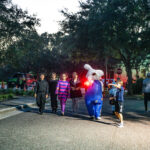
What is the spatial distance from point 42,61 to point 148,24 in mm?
29351

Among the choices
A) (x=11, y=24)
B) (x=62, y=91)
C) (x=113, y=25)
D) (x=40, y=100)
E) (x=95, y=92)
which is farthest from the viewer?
(x=113, y=25)

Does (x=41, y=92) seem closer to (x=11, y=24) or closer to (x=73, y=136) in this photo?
(x=73, y=136)

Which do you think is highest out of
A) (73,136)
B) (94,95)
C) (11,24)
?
(11,24)

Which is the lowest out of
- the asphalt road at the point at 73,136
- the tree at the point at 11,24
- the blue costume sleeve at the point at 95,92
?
the asphalt road at the point at 73,136

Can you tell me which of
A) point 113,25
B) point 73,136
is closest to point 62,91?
point 73,136

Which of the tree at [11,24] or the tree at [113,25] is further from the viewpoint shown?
the tree at [113,25]

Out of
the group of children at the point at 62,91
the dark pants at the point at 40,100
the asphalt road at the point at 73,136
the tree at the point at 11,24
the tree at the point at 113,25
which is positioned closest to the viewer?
the asphalt road at the point at 73,136

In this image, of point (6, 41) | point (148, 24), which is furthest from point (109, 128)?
point (148, 24)

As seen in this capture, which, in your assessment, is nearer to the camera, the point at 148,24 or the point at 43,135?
the point at 43,135

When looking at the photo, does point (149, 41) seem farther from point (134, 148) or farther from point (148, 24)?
point (134, 148)

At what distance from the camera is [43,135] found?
6.42 meters

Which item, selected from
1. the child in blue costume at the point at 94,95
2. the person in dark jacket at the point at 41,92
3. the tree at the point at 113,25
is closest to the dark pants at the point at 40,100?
the person in dark jacket at the point at 41,92

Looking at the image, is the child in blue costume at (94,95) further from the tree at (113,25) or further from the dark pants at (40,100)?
the tree at (113,25)

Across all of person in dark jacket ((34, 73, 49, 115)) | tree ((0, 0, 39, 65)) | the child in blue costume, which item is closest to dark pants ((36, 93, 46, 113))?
person in dark jacket ((34, 73, 49, 115))
